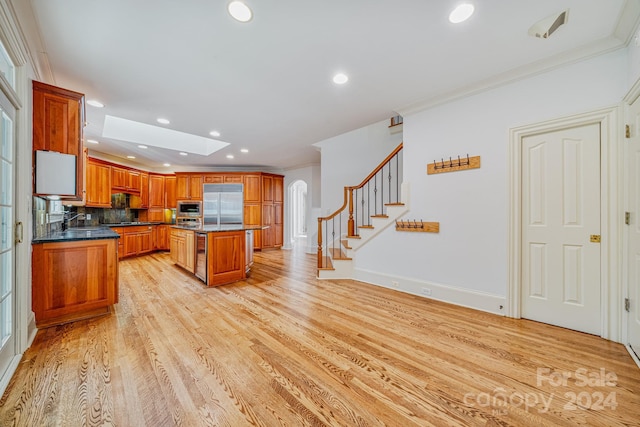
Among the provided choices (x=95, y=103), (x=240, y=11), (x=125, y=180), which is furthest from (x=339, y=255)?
(x=125, y=180)

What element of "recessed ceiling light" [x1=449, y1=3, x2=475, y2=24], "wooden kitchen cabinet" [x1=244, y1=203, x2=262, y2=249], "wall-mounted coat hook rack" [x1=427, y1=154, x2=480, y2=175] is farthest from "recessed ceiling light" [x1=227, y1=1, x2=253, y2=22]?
"wooden kitchen cabinet" [x1=244, y1=203, x2=262, y2=249]

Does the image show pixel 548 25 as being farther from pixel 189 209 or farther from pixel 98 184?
pixel 189 209

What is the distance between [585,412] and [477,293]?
1.49m

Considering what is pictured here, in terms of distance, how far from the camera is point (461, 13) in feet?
5.91

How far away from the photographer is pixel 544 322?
8.04 ft

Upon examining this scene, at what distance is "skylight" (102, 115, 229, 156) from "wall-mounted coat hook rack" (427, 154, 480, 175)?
4.31 metres

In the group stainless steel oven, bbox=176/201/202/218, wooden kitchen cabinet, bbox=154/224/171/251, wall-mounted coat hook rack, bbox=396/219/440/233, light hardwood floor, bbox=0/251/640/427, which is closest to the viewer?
light hardwood floor, bbox=0/251/640/427

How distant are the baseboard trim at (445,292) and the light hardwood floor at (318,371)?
137mm

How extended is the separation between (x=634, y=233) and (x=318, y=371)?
275 cm

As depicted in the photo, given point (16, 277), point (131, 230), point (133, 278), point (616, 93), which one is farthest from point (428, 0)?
point (131, 230)

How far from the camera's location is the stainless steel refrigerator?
7340mm

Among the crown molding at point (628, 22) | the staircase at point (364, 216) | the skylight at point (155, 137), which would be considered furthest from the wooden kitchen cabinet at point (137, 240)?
the crown molding at point (628, 22)

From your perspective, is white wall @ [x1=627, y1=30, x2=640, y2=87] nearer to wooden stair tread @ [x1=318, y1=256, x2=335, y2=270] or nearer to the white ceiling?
the white ceiling

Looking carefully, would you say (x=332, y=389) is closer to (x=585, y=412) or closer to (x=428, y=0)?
(x=585, y=412)
